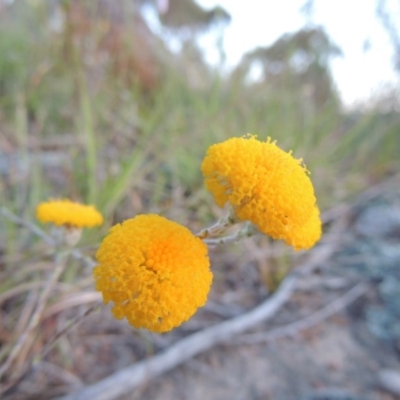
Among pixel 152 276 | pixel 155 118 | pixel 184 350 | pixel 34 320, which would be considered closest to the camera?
pixel 152 276

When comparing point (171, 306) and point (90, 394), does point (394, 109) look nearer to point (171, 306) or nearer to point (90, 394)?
point (90, 394)

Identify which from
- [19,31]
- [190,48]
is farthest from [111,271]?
[19,31]

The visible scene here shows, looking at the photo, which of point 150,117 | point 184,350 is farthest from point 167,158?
point 184,350

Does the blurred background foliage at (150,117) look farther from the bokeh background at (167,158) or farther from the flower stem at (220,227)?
the flower stem at (220,227)

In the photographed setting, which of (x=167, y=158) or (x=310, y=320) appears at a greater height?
(x=167, y=158)

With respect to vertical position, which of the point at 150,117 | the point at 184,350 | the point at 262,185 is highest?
the point at 262,185

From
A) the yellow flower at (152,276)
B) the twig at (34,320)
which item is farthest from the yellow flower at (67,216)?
the yellow flower at (152,276)

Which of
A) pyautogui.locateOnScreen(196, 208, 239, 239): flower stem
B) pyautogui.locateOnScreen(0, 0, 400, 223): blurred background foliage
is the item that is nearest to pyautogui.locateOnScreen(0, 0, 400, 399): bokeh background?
pyautogui.locateOnScreen(0, 0, 400, 223): blurred background foliage

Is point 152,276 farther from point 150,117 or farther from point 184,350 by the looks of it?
point 150,117
